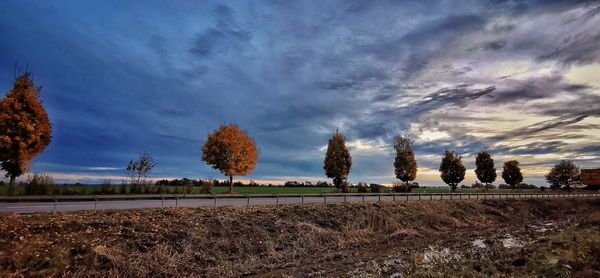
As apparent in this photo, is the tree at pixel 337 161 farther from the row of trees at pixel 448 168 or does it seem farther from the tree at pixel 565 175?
the tree at pixel 565 175

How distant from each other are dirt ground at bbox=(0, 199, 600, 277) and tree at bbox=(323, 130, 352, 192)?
1346 inches

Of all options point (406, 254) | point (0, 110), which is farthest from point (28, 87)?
point (406, 254)

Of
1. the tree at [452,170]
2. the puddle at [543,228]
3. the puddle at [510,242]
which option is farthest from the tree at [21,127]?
the tree at [452,170]

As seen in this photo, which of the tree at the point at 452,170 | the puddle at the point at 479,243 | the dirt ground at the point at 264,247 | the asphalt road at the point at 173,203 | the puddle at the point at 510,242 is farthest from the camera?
the tree at the point at 452,170

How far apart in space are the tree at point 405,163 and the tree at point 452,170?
19218mm

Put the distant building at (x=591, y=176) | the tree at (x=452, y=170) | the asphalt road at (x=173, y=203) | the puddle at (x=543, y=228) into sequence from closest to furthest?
the asphalt road at (x=173, y=203)
the puddle at (x=543, y=228)
the tree at (x=452, y=170)
the distant building at (x=591, y=176)

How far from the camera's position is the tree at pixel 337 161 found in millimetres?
62006

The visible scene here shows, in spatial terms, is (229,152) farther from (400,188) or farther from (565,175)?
(565,175)

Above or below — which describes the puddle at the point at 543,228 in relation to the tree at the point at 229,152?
below

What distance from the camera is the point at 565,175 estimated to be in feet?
370

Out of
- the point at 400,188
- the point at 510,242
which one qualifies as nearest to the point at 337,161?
the point at 400,188

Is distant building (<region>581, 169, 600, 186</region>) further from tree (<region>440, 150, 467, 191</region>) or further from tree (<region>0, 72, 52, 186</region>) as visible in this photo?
tree (<region>0, 72, 52, 186</region>)

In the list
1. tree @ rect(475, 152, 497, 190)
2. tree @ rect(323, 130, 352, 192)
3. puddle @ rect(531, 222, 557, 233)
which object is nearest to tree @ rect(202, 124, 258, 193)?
tree @ rect(323, 130, 352, 192)

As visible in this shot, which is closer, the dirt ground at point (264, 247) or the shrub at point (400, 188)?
the dirt ground at point (264, 247)
